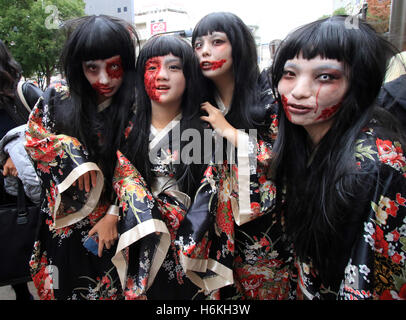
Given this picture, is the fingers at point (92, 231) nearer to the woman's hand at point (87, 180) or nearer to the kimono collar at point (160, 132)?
the woman's hand at point (87, 180)

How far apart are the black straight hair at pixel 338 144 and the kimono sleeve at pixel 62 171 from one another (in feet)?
3.32

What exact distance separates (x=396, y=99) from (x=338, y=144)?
560 mm

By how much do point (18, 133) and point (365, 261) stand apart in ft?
6.43

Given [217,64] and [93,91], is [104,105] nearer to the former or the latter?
[93,91]

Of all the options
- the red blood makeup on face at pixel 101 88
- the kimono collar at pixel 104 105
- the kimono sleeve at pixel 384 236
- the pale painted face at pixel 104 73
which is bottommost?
the kimono sleeve at pixel 384 236

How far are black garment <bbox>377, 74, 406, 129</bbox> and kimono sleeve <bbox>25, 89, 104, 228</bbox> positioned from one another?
4.85 ft

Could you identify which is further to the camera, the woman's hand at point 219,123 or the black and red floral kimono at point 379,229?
the woman's hand at point 219,123

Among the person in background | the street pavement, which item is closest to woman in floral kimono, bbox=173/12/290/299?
the person in background

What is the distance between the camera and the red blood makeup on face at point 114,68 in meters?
1.53

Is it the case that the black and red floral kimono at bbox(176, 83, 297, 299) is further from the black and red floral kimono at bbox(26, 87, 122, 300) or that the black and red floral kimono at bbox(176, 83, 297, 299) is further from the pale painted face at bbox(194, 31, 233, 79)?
the black and red floral kimono at bbox(26, 87, 122, 300)

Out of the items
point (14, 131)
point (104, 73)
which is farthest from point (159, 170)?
point (14, 131)

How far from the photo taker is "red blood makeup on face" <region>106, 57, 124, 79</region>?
1527 millimetres

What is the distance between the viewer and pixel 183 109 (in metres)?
1.62

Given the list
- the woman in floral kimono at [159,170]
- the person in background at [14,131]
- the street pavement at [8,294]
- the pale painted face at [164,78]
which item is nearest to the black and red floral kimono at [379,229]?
the woman in floral kimono at [159,170]
